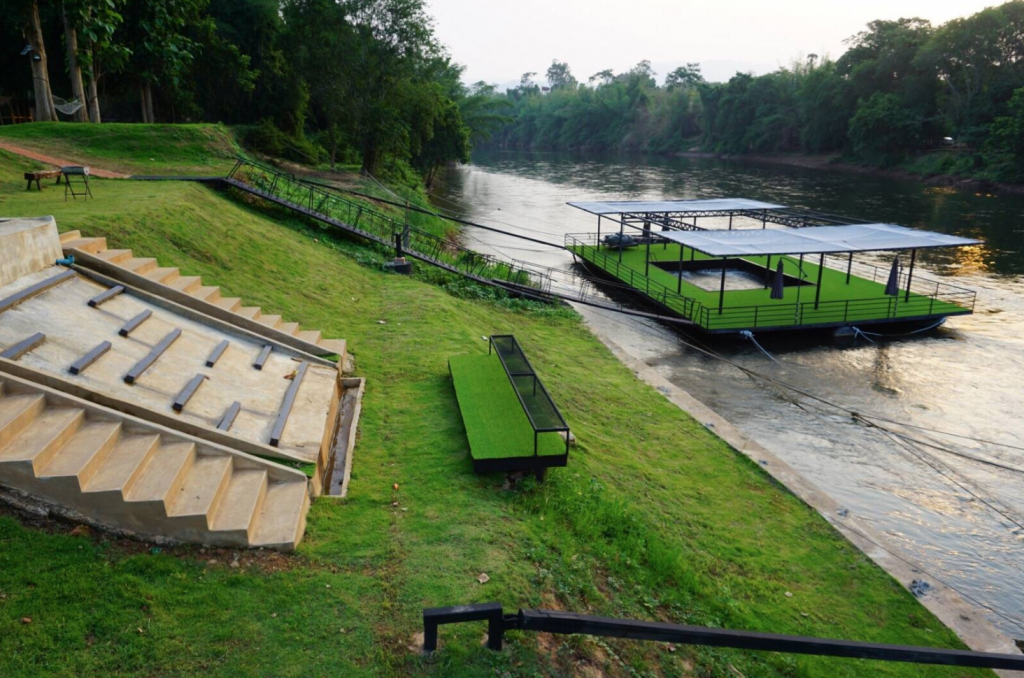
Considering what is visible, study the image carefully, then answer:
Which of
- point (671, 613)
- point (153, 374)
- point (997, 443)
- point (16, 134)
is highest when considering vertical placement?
point (16, 134)

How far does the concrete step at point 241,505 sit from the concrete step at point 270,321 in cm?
483

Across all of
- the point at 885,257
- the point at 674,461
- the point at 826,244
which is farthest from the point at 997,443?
the point at 885,257

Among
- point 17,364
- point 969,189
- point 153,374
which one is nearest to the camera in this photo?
point 17,364

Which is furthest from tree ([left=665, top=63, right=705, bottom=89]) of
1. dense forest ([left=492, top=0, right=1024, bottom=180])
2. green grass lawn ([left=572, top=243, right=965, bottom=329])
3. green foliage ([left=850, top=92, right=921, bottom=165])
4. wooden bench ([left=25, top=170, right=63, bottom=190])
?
wooden bench ([left=25, top=170, right=63, bottom=190])

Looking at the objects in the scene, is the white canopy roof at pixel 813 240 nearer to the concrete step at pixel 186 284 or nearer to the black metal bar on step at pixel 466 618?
the concrete step at pixel 186 284

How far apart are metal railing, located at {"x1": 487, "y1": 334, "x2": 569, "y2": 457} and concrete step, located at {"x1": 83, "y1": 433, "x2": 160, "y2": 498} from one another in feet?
14.4

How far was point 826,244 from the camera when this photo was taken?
27156 millimetres

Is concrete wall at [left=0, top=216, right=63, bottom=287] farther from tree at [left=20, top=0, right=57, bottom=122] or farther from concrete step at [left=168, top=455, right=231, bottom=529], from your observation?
tree at [left=20, top=0, right=57, bottom=122]

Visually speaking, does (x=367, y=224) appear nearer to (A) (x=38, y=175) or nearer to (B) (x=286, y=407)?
(A) (x=38, y=175)

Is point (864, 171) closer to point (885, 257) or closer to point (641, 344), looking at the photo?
point (885, 257)

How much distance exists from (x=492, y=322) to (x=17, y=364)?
45.2ft

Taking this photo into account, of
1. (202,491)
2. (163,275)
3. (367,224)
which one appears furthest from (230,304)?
(367,224)

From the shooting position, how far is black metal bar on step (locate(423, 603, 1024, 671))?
18.9ft

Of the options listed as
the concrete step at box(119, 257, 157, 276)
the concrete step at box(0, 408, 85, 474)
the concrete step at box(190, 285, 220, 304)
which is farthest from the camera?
the concrete step at box(190, 285, 220, 304)
